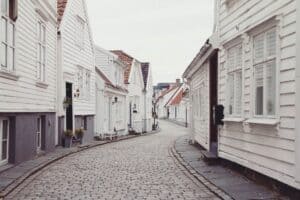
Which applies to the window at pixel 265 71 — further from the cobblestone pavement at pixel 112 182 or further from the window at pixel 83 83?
the window at pixel 83 83

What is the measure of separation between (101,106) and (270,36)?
2188 centimetres

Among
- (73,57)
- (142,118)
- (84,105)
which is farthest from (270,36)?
Result: (142,118)

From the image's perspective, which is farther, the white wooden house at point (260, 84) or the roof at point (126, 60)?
the roof at point (126, 60)

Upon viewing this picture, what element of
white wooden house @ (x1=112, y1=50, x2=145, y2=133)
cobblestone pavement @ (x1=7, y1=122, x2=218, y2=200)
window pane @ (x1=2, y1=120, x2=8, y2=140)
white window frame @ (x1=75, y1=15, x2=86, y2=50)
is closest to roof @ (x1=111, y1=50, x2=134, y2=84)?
white wooden house @ (x1=112, y1=50, x2=145, y2=133)

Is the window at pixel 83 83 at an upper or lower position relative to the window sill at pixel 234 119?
upper

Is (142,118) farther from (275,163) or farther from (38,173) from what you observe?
(275,163)

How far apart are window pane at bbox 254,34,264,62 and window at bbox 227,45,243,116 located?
3.86 feet

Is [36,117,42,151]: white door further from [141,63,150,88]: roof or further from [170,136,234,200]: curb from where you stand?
[141,63,150,88]: roof

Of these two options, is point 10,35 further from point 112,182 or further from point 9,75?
point 112,182

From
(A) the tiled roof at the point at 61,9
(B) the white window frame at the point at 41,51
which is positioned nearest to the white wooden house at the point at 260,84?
(B) the white window frame at the point at 41,51

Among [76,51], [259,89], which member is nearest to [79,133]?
[76,51]

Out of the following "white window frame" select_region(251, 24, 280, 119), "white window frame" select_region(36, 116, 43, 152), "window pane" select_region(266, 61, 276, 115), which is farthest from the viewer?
"white window frame" select_region(36, 116, 43, 152)

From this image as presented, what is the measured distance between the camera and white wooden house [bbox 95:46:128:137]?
30.6m

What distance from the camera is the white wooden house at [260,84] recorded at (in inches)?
325
